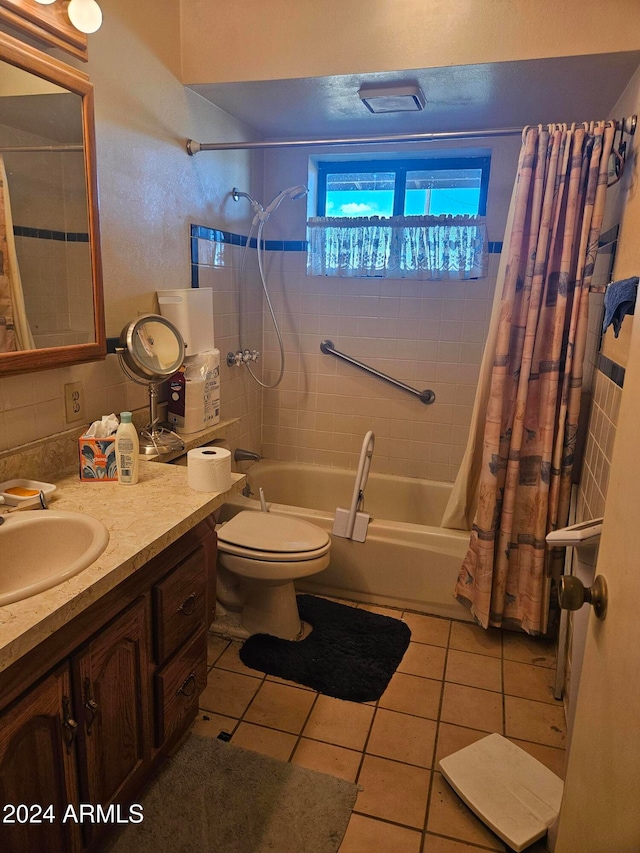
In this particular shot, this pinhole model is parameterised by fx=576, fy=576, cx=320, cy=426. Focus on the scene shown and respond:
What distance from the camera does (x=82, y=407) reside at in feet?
6.04

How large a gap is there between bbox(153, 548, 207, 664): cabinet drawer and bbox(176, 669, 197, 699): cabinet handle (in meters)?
0.14

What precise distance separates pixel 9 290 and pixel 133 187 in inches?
28.4

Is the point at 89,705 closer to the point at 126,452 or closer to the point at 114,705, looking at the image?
the point at 114,705

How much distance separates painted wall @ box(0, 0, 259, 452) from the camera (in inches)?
67.8

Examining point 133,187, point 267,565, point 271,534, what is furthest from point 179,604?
point 133,187

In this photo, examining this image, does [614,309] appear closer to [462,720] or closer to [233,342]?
[462,720]

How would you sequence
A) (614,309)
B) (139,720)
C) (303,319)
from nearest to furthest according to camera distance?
1. (614,309)
2. (139,720)
3. (303,319)

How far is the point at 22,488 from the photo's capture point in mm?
1500

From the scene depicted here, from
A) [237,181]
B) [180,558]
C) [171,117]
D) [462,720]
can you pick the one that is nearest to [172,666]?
[180,558]

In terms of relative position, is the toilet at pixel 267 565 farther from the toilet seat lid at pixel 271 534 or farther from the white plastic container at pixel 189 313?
the white plastic container at pixel 189 313

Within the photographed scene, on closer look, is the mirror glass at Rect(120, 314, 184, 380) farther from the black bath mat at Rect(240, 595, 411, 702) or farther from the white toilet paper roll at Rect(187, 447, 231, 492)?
the black bath mat at Rect(240, 595, 411, 702)

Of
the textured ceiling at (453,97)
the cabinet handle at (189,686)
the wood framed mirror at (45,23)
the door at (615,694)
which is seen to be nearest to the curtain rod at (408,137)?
the textured ceiling at (453,97)

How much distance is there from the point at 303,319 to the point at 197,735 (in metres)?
2.18

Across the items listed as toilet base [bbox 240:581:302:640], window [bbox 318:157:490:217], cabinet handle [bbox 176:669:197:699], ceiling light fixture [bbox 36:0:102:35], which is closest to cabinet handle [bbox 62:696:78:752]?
cabinet handle [bbox 176:669:197:699]
